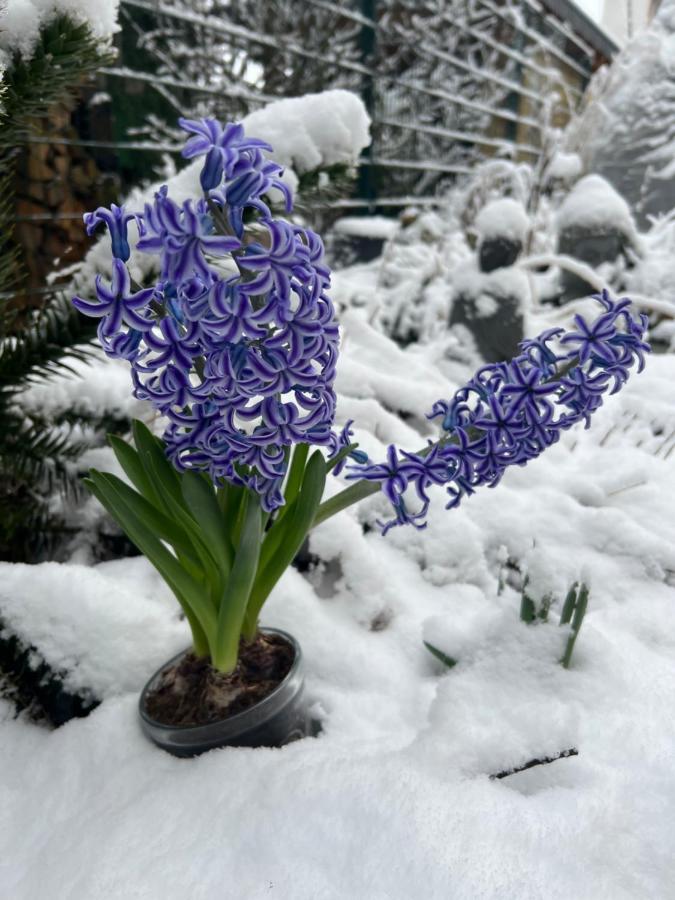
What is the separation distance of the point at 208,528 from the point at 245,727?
284 mm

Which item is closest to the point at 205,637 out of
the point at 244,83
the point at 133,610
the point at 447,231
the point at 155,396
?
the point at 133,610

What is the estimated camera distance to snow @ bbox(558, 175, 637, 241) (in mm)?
3604

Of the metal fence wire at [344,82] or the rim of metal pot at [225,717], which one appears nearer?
the rim of metal pot at [225,717]

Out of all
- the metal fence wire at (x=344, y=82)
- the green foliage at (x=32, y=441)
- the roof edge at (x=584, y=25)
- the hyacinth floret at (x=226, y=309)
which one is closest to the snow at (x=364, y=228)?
the metal fence wire at (x=344, y=82)

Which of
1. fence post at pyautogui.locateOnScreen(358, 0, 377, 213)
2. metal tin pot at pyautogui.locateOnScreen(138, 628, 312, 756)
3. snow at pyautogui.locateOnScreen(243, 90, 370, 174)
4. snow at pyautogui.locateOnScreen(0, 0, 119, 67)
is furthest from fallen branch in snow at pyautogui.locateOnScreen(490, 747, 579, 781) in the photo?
fence post at pyautogui.locateOnScreen(358, 0, 377, 213)

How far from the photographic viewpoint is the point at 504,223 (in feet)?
9.01

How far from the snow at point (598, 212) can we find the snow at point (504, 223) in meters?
1.04

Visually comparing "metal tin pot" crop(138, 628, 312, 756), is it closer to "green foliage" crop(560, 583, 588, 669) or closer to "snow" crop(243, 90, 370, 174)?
"green foliage" crop(560, 583, 588, 669)

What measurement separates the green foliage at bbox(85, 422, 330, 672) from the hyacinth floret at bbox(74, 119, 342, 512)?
0.31 ft

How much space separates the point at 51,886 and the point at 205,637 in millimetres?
328

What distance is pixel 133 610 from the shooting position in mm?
1091

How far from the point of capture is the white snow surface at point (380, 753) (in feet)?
2.33

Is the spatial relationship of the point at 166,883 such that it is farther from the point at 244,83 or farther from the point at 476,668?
the point at 244,83

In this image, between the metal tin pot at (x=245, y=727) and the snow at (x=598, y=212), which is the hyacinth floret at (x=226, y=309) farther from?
the snow at (x=598, y=212)
